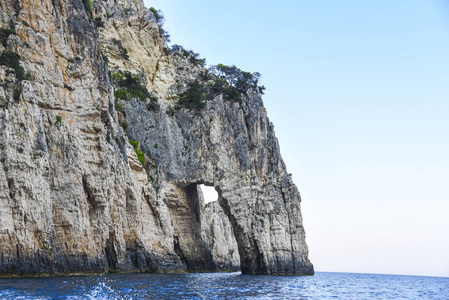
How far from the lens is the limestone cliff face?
26.2 metres

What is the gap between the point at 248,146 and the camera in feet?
181

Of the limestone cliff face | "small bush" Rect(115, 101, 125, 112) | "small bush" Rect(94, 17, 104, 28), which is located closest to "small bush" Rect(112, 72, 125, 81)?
the limestone cliff face

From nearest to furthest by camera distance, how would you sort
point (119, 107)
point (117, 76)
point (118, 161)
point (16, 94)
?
1. point (16, 94)
2. point (118, 161)
3. point (119, 107)
4. point (117, 76)

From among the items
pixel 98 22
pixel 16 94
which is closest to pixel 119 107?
pixel 98 22

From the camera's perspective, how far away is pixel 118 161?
3650 cm

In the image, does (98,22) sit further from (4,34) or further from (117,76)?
(4,34)

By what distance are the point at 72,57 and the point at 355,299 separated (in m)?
24.7

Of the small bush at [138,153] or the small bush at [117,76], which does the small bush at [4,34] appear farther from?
the small bush at [117,76]

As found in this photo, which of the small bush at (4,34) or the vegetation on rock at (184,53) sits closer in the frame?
the small bush at (4,34)

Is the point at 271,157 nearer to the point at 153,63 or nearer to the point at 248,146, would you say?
the point at 248,146

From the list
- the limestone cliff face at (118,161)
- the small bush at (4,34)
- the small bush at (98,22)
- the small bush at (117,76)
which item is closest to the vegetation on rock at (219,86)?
the limestone cliff face at (118,161)

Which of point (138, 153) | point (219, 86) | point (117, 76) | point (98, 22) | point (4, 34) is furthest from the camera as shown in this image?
point (219, 86)

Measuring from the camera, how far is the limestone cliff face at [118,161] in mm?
26250

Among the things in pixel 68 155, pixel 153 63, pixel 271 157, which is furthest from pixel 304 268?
pixel 68 155
